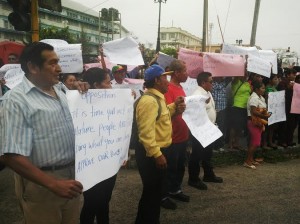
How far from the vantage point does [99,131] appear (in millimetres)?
2383

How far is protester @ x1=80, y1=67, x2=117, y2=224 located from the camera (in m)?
3.03

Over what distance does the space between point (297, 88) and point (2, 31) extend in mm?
54539

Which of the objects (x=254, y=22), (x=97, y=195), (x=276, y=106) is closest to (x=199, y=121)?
(x=97, y=195)

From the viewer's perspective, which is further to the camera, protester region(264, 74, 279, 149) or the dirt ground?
protester region(264, 74, 279, 149)

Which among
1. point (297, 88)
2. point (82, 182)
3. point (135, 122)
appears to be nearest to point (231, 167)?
point (297, 88)

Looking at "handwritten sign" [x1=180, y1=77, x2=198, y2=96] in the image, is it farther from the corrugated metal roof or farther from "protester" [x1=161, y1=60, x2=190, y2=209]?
the corrugated metal roof

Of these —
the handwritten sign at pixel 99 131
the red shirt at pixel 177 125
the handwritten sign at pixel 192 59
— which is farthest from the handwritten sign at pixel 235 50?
the handwritten sign at pixel 99 131

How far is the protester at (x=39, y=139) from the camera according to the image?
1862mm

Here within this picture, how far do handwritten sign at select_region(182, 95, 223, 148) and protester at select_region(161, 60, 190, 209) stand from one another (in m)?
0.19

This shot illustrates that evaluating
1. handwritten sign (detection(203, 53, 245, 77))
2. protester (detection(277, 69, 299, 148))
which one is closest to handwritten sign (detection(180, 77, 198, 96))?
handwritten sign (detection(203, 53, 245, 77))

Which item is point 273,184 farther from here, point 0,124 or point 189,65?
point 0,124

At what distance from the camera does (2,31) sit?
52656mm

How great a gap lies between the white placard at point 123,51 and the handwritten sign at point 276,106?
2.97m

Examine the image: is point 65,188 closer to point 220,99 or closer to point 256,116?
point 256,116
